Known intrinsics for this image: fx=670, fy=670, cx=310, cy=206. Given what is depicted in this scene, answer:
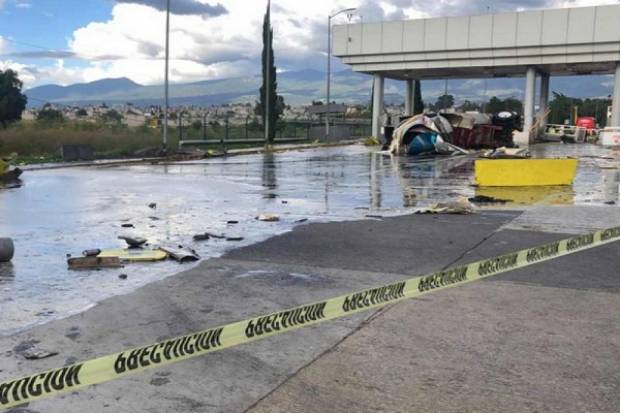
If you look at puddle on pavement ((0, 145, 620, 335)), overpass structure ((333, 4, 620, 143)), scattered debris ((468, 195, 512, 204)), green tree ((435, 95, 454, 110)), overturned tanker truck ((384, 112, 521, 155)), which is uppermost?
overpass structure ((333, 4, 620, 143))

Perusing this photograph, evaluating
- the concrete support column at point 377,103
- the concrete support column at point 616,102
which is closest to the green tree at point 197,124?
the concrete support column at point 377,103

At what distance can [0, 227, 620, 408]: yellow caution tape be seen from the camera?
3.36m

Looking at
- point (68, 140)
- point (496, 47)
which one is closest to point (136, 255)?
point (68, 140)

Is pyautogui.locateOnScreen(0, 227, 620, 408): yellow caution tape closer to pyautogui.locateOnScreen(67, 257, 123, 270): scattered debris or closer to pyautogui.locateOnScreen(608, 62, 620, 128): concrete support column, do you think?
pyautogui.locateOnScreen(67, 257, 123, 270): scattered debris

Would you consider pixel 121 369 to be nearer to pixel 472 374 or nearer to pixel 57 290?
pixel 472 374

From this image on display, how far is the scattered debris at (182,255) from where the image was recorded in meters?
8.12

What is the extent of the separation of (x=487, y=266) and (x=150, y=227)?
19.0ft

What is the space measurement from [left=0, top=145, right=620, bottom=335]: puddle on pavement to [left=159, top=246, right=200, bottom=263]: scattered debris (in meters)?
0.20

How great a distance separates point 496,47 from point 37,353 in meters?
49.2

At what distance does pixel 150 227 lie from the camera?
1075 centimetres

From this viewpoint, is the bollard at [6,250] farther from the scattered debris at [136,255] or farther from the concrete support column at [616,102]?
the concrete support column at [616,102]

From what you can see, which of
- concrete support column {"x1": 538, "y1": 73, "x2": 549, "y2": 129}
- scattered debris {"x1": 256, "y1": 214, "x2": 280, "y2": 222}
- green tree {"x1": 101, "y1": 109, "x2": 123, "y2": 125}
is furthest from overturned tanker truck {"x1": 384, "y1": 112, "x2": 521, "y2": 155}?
green tree {"x1": 101, "y1": 109, "x2": 123, "y2": 125}

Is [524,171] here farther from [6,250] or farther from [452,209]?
[6,250]

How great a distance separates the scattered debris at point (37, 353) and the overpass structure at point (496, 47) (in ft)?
158
